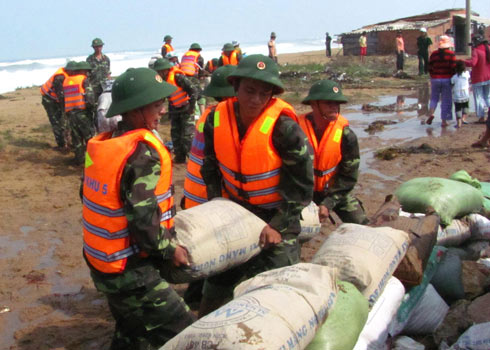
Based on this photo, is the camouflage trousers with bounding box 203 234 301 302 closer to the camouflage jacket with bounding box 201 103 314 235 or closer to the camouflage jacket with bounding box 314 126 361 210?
the camouflage jacket with bounding box 201 103 314 235

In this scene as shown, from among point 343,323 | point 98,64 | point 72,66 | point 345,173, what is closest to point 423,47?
point 98,64

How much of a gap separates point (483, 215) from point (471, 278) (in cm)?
118

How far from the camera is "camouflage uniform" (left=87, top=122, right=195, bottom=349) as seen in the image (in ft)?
8.04

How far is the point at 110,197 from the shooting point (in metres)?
2.49

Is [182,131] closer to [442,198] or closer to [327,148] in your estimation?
[327,148]

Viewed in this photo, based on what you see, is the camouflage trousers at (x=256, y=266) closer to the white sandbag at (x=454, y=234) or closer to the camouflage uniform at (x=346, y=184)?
the camouflage uniform at (x=346, y=184)

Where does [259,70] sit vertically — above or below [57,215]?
above

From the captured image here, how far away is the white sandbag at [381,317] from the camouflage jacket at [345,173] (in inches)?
35.7

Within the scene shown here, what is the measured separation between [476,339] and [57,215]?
16.8 ft

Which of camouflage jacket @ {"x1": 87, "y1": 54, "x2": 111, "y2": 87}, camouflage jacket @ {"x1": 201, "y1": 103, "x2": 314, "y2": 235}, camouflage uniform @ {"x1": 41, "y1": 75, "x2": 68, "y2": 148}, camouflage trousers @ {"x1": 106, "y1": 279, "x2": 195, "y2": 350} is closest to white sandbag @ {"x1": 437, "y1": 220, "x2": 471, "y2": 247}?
camouflage jacket @ {"x1": 201, "y1": 103, "x2": 314, "y2": 235}

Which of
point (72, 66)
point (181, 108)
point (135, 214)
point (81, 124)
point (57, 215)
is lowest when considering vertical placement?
point (57, 215)

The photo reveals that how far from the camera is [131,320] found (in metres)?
2.78

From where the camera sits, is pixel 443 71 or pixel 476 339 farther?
pixel 443 71

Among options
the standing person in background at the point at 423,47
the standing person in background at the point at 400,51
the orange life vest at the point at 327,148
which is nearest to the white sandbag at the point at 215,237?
the orange life vest at the point at 327,148
